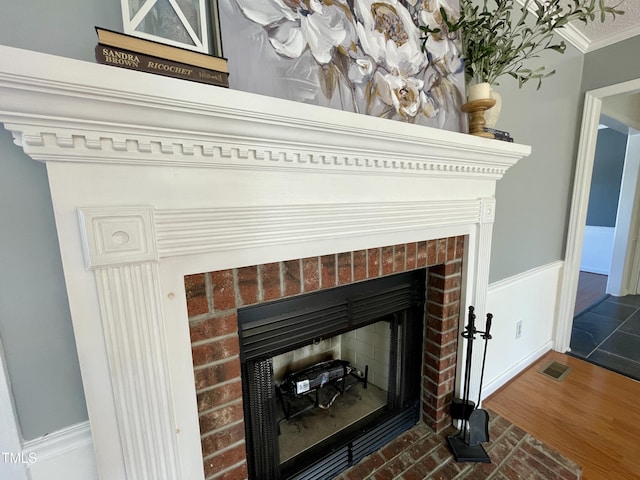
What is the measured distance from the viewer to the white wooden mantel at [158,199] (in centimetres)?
48

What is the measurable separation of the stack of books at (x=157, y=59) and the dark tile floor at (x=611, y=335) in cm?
305

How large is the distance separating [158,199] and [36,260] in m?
0.29

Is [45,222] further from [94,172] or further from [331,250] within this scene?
[331,250]

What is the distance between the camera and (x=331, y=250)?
2.80 feet

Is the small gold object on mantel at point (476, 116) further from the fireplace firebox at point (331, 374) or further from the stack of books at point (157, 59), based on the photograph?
the stack of books at point (157, 59)

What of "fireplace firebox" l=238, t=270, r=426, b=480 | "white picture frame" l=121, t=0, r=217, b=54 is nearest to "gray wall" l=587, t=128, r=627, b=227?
"fireplace firebox" l=238, t=270, r=426, b=480

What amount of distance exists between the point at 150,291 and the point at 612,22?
2743 mm

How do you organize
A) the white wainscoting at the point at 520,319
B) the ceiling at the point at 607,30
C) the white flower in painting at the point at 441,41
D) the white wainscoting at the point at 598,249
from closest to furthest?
the white flower in painting at the point at 441,41 < the ceiling at the point at 607,30 < the white wainscoting at the point at 520,319 < the white wainscoting at the point at 598,249

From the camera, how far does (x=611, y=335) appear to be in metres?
2.47

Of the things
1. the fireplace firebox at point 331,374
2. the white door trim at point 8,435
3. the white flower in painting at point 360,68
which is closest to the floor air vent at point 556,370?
the fireplace firebox at point 331,374

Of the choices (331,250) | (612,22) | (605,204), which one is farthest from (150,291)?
(605,204)

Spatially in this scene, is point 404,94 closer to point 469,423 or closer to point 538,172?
point 538,172

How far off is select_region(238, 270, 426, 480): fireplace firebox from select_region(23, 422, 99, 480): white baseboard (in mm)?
403

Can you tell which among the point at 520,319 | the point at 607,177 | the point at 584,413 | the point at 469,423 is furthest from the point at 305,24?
the point at 607,177
